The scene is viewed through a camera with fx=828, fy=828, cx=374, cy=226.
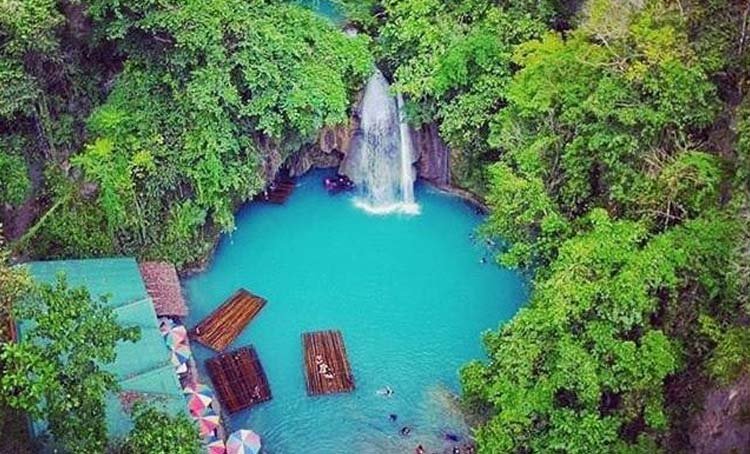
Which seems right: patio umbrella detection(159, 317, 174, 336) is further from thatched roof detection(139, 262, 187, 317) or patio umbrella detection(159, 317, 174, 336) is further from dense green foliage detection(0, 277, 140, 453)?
dense green foliage detection(0, 277, 140, 453)

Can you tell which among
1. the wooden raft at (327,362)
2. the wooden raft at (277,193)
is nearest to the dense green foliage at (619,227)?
the wooden raft at (327,362)

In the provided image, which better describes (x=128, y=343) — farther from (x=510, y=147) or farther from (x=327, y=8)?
(x=327, y=8)

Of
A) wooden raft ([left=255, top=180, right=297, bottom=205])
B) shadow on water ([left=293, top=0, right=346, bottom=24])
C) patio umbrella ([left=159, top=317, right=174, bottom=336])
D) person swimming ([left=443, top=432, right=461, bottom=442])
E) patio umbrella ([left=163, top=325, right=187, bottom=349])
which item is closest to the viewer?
person swimming ([left=443, top=432, right=461, bottom=442])

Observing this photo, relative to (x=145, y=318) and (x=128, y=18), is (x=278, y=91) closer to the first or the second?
(x=128, y=18)

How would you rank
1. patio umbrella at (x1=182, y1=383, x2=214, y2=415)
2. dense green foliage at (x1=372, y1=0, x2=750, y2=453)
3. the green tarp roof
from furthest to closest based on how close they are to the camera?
patio umbrella at (x1=182, y1=383, x2=214, y2=415)
the green tarp roof
dense green foliage at (x1=372, y1=0, x2=750, y2=453)

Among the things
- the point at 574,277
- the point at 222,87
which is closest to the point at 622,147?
the point at 574,277

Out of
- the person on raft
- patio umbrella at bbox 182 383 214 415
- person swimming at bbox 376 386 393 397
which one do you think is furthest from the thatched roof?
person swimming at bbox 376 386 393 397

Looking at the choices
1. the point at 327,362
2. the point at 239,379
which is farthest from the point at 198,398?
the point at 327,362
